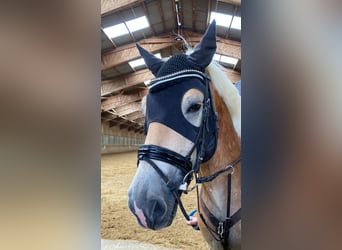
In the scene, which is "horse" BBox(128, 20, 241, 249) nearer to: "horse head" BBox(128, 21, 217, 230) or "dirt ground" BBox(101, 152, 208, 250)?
"horse head" BBox(128, 21, 217, 230)

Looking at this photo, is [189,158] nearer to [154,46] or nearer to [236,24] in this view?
[236,24]

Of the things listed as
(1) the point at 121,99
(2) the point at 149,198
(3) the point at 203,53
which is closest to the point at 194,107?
(3) the point at 203,53

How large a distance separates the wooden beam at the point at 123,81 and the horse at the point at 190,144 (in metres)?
0.40

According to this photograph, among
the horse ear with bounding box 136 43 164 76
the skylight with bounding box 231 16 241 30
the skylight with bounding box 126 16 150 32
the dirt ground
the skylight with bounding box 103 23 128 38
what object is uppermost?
the skylight with bounding box 126 16 150 32

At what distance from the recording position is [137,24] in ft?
3.75

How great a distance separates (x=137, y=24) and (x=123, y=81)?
1.31 ft

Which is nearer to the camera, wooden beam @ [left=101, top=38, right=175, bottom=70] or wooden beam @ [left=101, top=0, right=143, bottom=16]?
wooden beam @ [left=101, top=0, right=143, bottom=16]

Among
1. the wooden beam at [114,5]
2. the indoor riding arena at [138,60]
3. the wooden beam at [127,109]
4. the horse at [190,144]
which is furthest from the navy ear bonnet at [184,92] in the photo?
the wooden beam at [127,109]

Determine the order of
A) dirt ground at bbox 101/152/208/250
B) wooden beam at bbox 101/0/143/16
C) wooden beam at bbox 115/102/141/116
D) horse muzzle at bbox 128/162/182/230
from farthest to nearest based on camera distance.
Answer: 1. dirt ground at bbox 101/152/208/250
2. wooden beam at bbox 115/102/141/116
3. wooden beam at bbox 101/0/143/16
4. horse muzzle at bbox 128/162/182/230

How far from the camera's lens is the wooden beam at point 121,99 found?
3.43ft

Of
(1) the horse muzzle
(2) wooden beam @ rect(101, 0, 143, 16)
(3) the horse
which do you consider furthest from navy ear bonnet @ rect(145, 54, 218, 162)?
(2) wooden beam @ rect(101, 0, 143, 16)

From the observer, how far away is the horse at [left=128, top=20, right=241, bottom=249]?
1.86 ft
